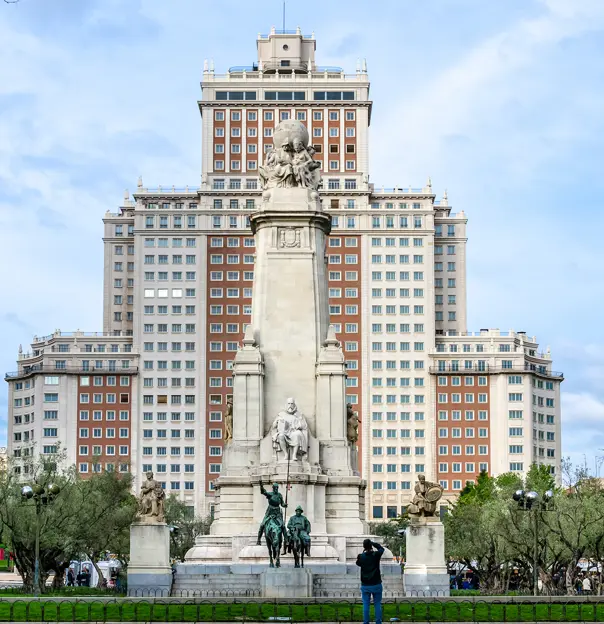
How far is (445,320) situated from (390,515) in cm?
2803

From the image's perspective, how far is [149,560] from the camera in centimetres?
5222

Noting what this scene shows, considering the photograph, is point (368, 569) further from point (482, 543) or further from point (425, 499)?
point (482, 543)

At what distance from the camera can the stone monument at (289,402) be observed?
55938 millimetres

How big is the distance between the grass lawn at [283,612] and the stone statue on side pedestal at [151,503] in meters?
10.2

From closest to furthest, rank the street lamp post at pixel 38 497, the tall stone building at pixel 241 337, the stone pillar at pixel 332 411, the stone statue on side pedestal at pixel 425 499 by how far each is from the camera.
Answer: the stone statue on side pedestal at pixel 425 499
the street lamp post at pixel 38 497
the stone pillar at pixel 332 411
the tall stone building at pixel 241 337

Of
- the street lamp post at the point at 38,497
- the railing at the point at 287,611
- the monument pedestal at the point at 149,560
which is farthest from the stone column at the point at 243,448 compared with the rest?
the railing at the point at 287,611

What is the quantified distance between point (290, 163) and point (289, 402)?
11460 mm

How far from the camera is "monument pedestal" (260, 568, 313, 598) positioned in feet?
149

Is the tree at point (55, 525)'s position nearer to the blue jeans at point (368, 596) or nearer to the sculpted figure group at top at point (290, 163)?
the sculpted figure group at top at point (290, 163)

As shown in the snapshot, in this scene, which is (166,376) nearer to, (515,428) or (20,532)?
(515,428)

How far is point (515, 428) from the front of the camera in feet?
553

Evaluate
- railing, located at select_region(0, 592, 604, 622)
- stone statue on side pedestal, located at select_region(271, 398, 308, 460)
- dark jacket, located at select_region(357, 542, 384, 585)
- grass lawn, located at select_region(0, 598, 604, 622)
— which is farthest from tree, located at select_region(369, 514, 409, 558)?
dark jacket, located at select_region(357, 542, 384, 585)

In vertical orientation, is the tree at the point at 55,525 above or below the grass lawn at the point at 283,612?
above

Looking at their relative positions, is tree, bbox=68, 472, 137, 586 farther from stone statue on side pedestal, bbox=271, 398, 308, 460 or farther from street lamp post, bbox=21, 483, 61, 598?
stone statue on side pedestal, bbox=271, 398, 308, 460
